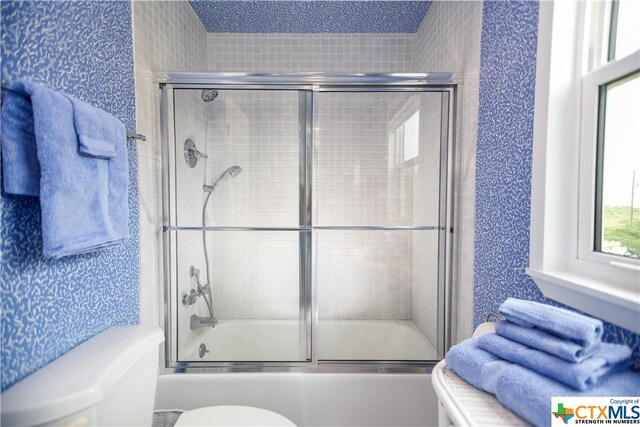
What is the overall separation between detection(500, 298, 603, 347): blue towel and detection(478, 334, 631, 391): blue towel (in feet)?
0.14

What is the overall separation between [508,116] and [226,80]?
1.31 meters

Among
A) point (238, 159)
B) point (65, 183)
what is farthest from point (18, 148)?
point (238, 159)

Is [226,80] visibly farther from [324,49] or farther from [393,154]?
[324,49]

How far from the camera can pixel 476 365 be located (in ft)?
2.64

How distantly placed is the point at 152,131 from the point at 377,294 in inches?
58.3

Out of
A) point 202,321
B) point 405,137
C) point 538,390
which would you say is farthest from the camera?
point 202,321

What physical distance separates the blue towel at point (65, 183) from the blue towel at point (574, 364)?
3.90 ft

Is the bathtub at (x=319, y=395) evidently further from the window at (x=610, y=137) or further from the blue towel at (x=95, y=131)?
the blue towel at (x=95, y=131)

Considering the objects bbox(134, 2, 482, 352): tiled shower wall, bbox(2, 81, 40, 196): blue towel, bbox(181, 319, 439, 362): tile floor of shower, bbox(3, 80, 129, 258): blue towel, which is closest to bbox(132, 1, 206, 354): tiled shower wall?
bbox(134, 2, 482, 352): tiled shower wall

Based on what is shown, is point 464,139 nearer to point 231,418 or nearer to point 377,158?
point 377,158

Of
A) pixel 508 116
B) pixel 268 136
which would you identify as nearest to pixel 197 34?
pixel 268 136

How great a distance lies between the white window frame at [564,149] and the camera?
0.99 m

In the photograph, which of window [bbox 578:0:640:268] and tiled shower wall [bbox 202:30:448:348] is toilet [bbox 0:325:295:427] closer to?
tiled shower wall [bbox 202:30:448:348]

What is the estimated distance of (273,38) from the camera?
8.45 ft
